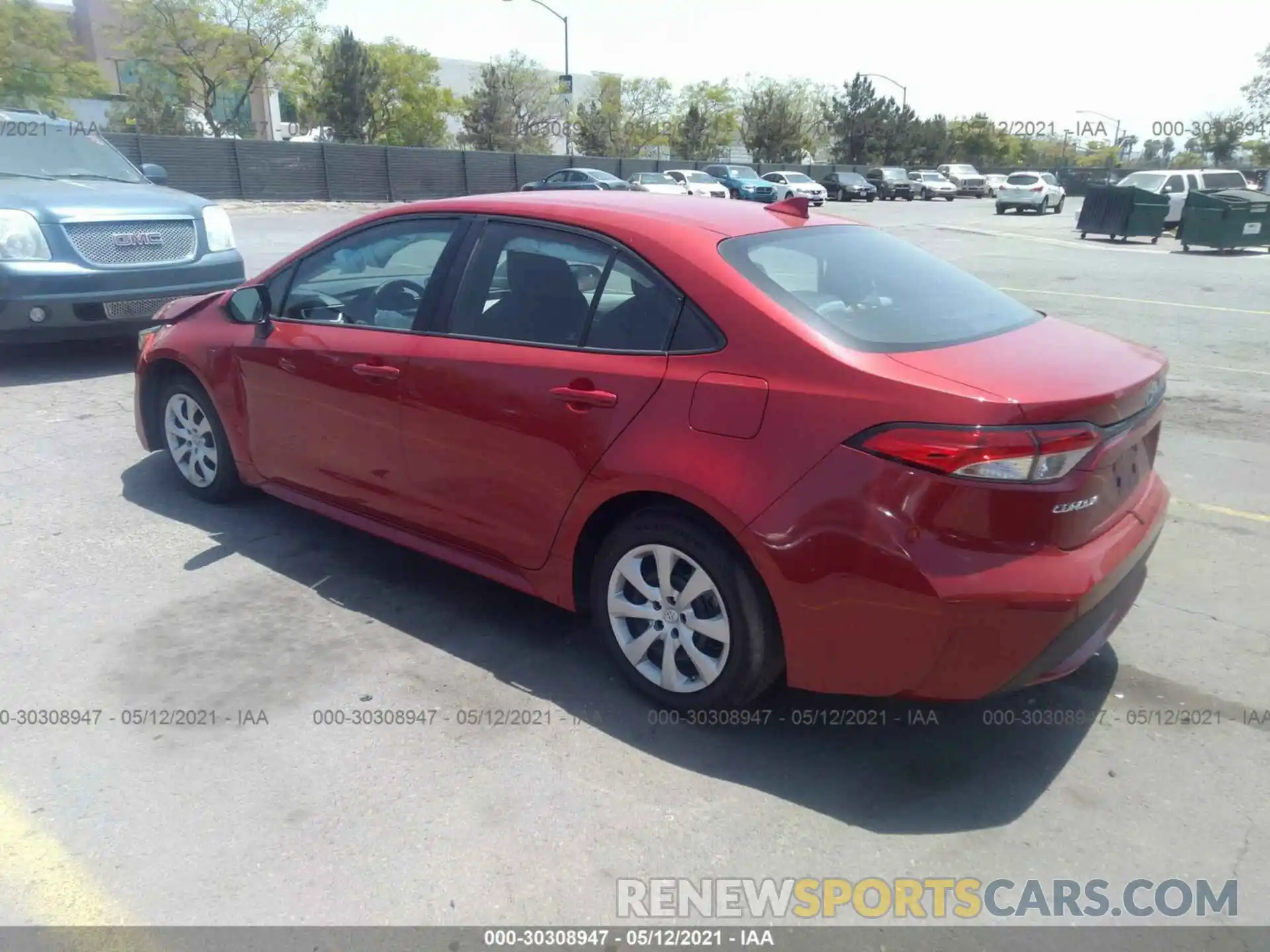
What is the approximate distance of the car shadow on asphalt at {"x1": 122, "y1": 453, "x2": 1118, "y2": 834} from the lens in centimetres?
302

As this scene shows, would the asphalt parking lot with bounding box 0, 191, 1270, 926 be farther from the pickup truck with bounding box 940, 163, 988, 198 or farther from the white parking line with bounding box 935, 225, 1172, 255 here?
the pickup truck with bounding box 940, 163, 988, 198

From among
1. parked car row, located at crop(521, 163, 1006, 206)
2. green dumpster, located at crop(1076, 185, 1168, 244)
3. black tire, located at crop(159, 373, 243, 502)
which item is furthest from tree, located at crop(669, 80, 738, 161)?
black tire, located at crop(159, 373, 243, 502)

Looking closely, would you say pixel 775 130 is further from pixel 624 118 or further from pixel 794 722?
pixel 794 722

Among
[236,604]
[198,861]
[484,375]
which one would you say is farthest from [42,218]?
[198,861]

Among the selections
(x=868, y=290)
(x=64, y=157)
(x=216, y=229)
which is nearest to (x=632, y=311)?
(x=868, y=290)

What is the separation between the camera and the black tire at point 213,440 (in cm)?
493

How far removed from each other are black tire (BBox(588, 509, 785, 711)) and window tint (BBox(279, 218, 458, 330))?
142 cm

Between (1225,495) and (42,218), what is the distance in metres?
8.21

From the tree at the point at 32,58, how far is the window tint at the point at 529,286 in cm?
4678

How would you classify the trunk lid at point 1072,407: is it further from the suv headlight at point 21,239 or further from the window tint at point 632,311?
the suv headlight at point 21,239

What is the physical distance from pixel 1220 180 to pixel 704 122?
40.3m

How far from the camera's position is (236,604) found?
13.6 ft

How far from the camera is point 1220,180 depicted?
30.6m

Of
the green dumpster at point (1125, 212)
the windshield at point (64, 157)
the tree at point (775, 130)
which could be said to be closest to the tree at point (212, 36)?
the tree at point (775, 130)
